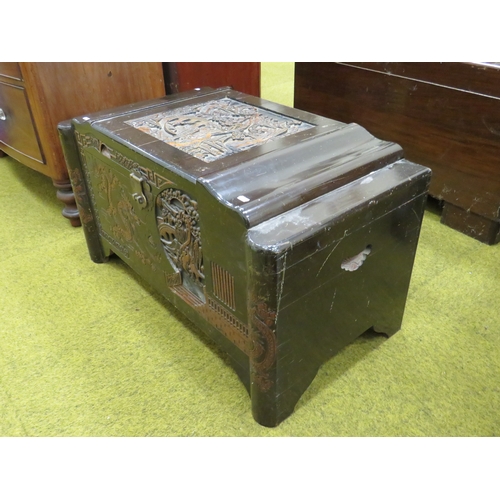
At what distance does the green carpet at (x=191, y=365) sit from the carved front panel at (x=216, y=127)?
0.43 meters

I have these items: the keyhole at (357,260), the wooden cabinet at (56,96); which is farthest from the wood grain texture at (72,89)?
the keyhole at (357,260)

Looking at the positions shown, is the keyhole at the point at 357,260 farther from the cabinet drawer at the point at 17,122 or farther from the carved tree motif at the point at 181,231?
the cabinet drawer at the point at 17,122

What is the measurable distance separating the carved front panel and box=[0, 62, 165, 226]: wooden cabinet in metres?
0.38

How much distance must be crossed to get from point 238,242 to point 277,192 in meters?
0.10

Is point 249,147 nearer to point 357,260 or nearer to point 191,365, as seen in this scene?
point 357,260

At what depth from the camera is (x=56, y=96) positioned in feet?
4.25

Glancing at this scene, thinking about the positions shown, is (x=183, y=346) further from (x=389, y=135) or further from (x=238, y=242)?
(x=389, y=135)

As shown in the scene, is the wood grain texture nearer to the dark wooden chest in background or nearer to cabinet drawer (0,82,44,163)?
cabinet drawer (0,82,44,163)

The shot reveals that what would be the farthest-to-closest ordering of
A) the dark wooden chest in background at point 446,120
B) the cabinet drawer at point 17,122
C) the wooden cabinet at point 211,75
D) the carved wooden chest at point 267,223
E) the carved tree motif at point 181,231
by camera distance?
the wooden cabinet at point 211,75 → the cabinet drawer at point 17,122 → the dark wooden chest in background at point 446,120 → the carved tree motif at point 181,231 → the carved wooden chest at point 267,223

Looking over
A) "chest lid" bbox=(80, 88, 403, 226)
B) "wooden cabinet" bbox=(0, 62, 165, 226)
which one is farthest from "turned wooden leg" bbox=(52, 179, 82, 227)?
"chest lid" bbox=(80, 88, 403, 226)

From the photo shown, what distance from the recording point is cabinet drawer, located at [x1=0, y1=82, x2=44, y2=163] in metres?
1.33

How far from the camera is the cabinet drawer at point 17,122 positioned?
4.35ft

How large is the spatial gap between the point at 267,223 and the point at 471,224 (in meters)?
0.91
